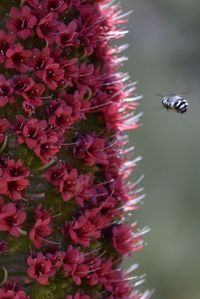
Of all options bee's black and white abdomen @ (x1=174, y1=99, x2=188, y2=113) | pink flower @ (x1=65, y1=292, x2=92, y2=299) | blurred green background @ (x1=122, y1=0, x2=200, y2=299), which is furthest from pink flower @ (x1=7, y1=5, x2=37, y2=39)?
blurred green background @ (x1=122, y1=0, x2=200, y2=299)

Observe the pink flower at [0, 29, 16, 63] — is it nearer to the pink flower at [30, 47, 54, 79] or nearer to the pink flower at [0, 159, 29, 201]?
the pink flower at [30, 47, 54, 79]

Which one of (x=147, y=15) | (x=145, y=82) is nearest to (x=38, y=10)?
(x=145, y=82)

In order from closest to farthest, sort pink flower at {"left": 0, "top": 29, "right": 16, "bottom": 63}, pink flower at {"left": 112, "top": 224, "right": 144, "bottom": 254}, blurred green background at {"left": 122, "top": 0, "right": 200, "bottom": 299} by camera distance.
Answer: pink flower at {"left": 0, "top": 29, "right": 16, "bottom": 63}, pink flower at {"left": 112, "top": 224, "right": 144, "bottom": 254}, blurred green background at {"left": 122, "top": 0, "right": 200, "bottom": 299}

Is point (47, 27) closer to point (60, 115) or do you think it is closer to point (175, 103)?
point (60, 115)

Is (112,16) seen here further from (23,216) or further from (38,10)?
(23,216)

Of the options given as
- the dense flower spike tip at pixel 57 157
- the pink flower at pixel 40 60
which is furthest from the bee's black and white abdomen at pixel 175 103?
the pink flower at pixel 40 60
